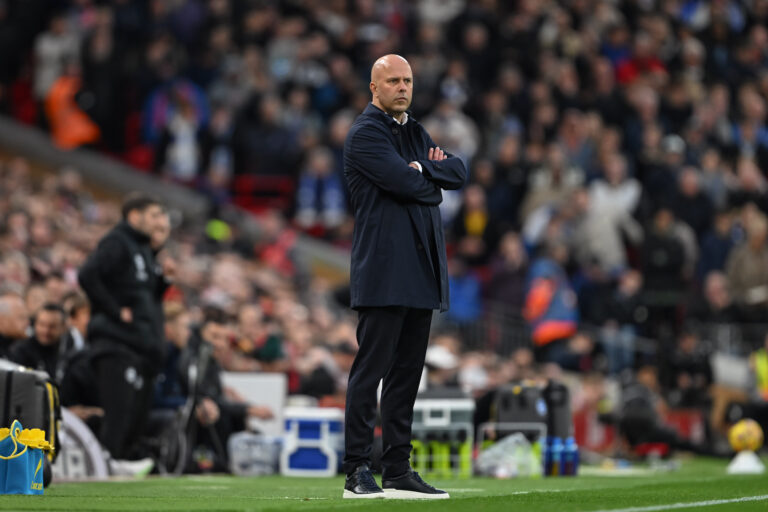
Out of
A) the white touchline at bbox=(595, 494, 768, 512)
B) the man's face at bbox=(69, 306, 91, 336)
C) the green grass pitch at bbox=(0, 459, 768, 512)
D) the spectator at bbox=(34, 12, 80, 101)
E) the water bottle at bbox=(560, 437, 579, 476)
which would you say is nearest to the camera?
the white touchline at bbox=(595, 494, 768, 512)

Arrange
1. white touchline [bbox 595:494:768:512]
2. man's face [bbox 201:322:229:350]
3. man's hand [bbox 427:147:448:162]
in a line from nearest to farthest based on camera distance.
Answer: white touchline [bbox 595:494:768:512], man's hand [bbox 427:147:448:162], man's face [bbox 201:322:229:350]

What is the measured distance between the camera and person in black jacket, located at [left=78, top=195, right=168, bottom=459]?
38.9 ft

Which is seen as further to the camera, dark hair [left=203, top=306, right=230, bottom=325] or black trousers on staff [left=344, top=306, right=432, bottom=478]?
dark hair [left=203, top=306, right=230, bottom=325]

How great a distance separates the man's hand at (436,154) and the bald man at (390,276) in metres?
0.11

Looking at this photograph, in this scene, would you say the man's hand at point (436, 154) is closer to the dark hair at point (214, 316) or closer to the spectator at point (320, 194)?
the dark hair at point (214, 316)

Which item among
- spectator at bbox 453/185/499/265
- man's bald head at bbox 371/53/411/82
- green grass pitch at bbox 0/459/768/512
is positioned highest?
spectator at bbox 453/185/499/265

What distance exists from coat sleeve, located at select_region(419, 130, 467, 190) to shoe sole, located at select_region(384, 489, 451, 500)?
5.55ft

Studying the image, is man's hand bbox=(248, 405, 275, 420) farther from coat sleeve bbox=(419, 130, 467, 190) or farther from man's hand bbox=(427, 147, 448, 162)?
coat sleeve bbox=(419, 130, 467, 190)

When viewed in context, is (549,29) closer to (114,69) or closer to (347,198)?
(347,198)

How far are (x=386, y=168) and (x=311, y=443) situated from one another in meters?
5.95

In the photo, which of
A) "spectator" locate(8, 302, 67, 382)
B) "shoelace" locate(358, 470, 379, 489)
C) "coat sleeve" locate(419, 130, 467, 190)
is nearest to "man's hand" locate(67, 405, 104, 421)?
"spectator" locate(8, 302, 67, 382)

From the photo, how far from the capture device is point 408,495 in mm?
8250

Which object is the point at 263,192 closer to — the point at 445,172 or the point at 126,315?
the point at 126,315

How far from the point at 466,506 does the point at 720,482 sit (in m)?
4.60
